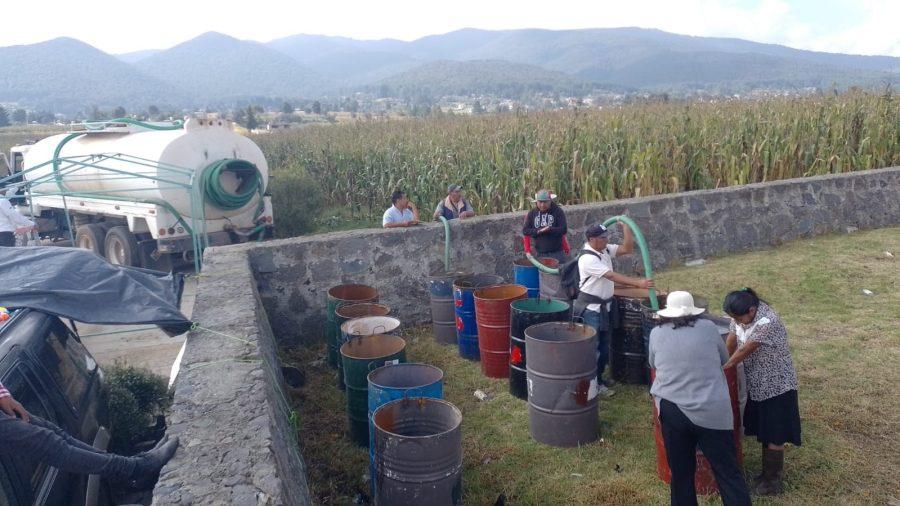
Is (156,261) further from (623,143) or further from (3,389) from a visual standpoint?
(3,389)

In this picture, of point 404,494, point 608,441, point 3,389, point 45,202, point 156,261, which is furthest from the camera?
point 45,202

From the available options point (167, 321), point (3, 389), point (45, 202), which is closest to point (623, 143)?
point (167, 321)

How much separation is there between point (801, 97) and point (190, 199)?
1427cm

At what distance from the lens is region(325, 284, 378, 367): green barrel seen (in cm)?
667

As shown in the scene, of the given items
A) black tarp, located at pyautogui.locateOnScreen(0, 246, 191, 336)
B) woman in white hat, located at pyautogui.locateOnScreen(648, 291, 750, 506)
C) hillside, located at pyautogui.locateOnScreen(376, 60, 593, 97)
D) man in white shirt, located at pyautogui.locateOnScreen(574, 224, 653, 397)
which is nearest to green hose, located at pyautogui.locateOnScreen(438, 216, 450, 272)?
man in white shirt, located at pyautogui.locateOnScreen(574, 224, 653, 397)

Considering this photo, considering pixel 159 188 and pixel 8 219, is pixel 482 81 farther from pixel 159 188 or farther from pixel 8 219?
pixel 8 219

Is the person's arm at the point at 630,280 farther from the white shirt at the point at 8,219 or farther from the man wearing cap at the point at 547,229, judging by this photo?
the white shirt at the point at 8,219

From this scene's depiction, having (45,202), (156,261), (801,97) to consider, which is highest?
(801,97)

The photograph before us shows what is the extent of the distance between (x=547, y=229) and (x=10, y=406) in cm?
556

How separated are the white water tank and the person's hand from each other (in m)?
7.70

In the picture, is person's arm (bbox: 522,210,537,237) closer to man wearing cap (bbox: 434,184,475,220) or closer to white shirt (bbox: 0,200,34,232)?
man wearing cap (bbox: 434,184,475,220)

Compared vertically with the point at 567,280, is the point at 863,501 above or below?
below

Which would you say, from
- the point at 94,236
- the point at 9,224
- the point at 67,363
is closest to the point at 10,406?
the point at 67,363

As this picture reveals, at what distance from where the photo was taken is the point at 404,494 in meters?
3.88
